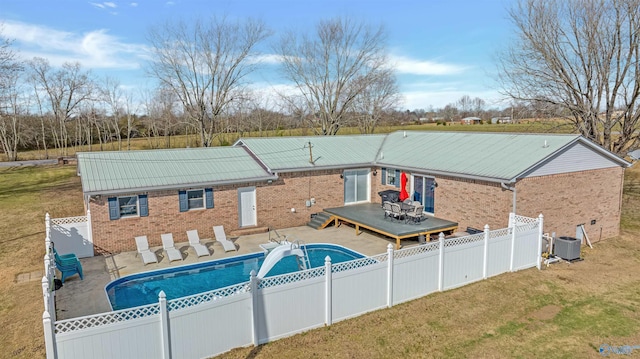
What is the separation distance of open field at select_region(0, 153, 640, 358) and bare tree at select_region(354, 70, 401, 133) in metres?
37.9

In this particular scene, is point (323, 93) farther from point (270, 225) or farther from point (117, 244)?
point (117, 244)

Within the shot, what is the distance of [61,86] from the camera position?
184ft

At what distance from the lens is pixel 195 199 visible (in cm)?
1739

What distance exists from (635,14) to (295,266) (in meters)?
21.4

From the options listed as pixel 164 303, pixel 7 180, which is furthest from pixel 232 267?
pixel 7 180

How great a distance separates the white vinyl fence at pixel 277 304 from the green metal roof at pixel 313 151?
909 centimetres

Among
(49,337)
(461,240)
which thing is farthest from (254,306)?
(461,240)

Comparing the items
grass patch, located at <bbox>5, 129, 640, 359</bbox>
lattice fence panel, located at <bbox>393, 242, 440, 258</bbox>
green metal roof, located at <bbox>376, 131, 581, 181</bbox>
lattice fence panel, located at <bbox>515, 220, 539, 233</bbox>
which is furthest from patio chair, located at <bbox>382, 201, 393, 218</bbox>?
lattice fence panel, located at <bbox>393, 242, 440, 258</bbox>

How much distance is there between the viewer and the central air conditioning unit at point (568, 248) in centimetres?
1454

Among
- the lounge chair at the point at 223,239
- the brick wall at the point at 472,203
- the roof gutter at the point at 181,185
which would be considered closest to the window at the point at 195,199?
the roof gutter at the point at 181,185

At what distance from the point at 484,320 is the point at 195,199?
12.0m

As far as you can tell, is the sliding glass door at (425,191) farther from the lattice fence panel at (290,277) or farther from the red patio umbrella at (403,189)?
the lattice fence panel at (290,277)

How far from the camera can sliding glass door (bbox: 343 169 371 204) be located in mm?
21156

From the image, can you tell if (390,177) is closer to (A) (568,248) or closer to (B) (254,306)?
(A) (568,248)
